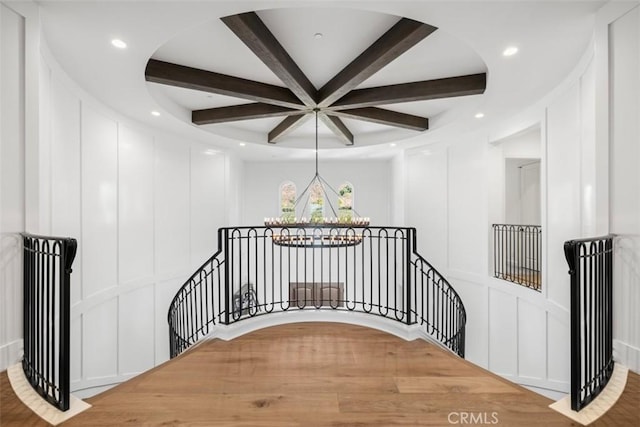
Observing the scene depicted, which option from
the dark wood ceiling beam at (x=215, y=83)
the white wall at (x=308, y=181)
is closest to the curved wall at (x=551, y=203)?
the white wall at (x=308, y=181)

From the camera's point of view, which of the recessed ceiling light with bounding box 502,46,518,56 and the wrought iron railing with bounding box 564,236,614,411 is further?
the recessed ceiling light with bounding box 502,46,518,56

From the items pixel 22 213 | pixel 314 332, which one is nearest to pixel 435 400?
pixel 314 332

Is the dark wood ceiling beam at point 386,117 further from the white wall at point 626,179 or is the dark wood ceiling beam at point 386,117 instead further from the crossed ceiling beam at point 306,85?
the white wall at point 626,179

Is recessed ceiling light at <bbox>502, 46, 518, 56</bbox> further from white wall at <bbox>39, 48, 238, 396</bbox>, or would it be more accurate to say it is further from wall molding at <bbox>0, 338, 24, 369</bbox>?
wall molding at <bbox>0, 338, 24, 369</bbox>

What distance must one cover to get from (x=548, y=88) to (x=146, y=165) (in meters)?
5.95

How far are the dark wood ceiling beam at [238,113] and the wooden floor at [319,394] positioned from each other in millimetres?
3339

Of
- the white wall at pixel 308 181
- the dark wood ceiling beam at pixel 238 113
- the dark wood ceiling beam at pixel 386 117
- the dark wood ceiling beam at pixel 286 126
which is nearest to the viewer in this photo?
the dark wood ceiling beam at pixel 238 113

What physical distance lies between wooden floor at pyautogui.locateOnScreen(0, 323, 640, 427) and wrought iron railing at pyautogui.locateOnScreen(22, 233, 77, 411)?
0.52 ft

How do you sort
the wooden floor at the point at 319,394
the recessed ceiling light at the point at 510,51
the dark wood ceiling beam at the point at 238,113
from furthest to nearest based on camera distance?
the dark wood ceiling beam at the point at 238,113 < the recessed ceiling light at the point at 510,51 < the wooden floor at the point at 319,394

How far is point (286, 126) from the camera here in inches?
216

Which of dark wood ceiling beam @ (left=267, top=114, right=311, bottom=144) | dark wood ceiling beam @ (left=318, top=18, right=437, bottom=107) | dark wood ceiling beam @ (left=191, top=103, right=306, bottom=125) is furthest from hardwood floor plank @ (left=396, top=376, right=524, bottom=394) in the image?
dark wood ceiling beam @ (left=267, top=114, right=311, bottom=144)

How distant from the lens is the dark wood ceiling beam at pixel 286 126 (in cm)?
505

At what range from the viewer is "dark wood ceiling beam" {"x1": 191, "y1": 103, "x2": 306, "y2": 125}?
466 centimetres

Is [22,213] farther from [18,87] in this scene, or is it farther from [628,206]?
[628,206]
